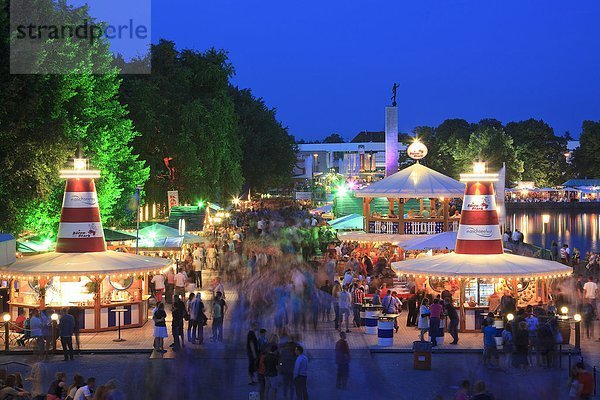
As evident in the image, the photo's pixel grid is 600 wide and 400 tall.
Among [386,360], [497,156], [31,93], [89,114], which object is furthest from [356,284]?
[497,156]

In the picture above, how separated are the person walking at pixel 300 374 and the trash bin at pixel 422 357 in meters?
4.41

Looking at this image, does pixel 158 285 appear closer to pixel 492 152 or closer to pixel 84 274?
pixel 84 274

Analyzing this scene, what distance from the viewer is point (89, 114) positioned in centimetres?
4003

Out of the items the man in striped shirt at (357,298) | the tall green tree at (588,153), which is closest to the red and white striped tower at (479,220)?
the man in striped shirt at (357,298)

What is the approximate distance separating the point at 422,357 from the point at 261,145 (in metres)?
77.9

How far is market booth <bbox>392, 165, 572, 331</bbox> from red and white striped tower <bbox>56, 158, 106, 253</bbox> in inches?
347

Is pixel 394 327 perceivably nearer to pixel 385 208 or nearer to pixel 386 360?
pixel 386 360

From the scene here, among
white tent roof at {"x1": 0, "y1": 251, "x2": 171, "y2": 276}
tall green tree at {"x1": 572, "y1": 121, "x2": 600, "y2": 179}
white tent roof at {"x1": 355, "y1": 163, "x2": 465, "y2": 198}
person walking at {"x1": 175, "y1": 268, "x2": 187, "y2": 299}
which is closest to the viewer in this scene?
white tent roof at {"x1": 0, "y1": 251, "x2": 171, "y2": 276}

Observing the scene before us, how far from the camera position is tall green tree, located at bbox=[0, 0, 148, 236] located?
1286 inches

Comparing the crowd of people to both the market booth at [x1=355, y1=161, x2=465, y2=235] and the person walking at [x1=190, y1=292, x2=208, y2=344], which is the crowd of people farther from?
the market booth at [x1=355, y1=161, x2=465, y2=235]

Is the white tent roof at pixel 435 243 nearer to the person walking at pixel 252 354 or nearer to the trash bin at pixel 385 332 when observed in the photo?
the trash bin at pixel 385 332

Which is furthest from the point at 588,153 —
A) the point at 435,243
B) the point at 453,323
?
the point at 453,323

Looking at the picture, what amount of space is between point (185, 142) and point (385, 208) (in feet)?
62.8

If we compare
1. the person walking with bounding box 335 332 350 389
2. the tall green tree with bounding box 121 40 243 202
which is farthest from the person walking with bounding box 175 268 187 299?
the tall green tree with bounding box 121 40 243 202
